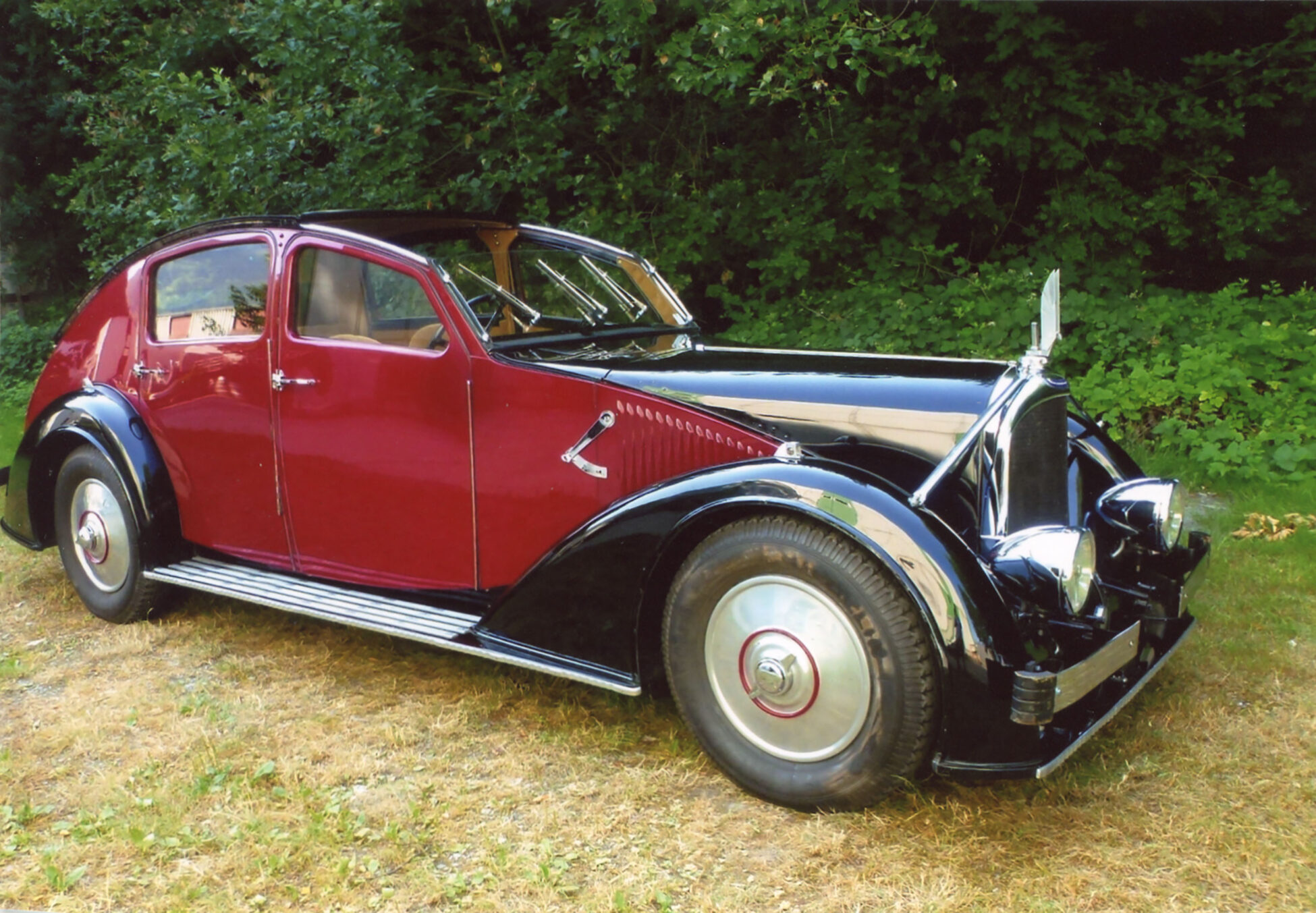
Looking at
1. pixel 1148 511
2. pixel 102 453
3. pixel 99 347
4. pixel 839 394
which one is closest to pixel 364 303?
pixel 102 453

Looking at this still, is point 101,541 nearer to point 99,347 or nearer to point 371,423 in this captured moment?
point 99,347

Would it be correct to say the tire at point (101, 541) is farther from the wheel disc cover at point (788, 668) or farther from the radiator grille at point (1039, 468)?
the radiator grille at point (1039, 468)

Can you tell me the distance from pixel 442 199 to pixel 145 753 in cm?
519

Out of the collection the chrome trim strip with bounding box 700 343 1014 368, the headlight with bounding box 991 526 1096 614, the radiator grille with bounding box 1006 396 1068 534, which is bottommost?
the headlight with bounding box 991 526 1096 614

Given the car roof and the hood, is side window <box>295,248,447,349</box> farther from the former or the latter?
the hood

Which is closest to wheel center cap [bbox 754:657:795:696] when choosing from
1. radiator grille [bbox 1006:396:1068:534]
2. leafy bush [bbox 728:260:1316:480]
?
radiator grille [bbox 1006:396:1068:534]

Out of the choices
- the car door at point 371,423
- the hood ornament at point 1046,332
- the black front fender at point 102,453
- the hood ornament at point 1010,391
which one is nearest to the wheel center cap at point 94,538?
the black front fender at point 102,453

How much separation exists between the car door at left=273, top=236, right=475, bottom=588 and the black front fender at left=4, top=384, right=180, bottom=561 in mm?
637

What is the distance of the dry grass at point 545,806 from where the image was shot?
2453 millimetres

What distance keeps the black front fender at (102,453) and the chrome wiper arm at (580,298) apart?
5.46ft

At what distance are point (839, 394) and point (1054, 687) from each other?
1024 millimetres

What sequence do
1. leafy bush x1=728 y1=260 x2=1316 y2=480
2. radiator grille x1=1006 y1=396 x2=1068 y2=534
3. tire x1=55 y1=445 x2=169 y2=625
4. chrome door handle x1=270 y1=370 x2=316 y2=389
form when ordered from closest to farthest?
radiator grille x1=1006 y1=396 x2=1068 y2=534, chrome door handle x1=270 y1=370 x2=316 y2=389, tire x1=55 y1=445 x2=169 y2=625, leafy bush x1=728 y1=260 x2=1316 y2=480

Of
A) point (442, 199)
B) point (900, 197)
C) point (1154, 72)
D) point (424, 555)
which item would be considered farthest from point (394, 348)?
point (1154, 72)

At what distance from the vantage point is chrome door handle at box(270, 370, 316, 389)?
12.1ft
